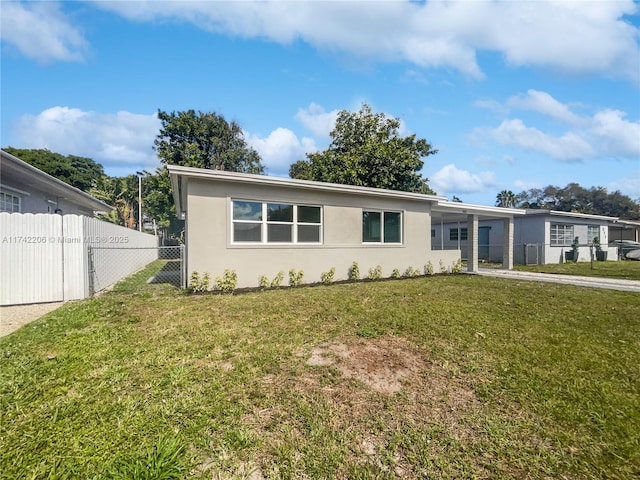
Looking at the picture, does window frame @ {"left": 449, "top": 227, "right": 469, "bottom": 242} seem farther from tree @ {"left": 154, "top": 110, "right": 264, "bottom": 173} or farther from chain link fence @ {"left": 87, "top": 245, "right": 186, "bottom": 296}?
tree @ {"left": 154, "top": 110, "right": 264, "bottom": 173}

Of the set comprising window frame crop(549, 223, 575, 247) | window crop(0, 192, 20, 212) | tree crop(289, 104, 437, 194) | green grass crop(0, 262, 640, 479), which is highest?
tree crop(289, 104, 437, 194)

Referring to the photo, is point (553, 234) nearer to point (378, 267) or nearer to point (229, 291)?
point (378, 267)

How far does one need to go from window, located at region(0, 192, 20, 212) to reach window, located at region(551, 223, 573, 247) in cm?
2508

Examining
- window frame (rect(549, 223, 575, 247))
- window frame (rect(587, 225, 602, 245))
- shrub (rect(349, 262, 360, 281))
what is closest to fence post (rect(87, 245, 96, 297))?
shrub (rect(349, 262, 360, 281))

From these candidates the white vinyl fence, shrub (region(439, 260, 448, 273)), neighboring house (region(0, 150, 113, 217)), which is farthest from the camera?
shrub (region(439, 260, 448, 273))

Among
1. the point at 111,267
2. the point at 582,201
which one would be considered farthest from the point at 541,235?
the point at 582,201

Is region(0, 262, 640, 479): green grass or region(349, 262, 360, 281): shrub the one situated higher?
region(349, 262, 360, 281): shrub

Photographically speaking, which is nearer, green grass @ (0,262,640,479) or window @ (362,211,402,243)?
green grass @ (0,262,640,479)

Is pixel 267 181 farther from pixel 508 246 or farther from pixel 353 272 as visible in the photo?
pixel 508 246

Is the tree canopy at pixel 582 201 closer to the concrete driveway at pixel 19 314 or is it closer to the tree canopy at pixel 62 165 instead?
the concrete driveway at pixel 19 314

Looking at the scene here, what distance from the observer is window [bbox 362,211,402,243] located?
10.8 m

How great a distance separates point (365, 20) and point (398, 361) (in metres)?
8.77

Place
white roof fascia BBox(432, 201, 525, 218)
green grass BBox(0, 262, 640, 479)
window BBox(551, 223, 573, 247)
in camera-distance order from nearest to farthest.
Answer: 1. green grass BBox(0, 262, 640, 479)
2. white roof fascia BBox(432, 201, 525, 218)
3. window BBox(551, 223, 573, 247)

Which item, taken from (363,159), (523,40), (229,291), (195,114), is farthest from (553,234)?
(195,114)
